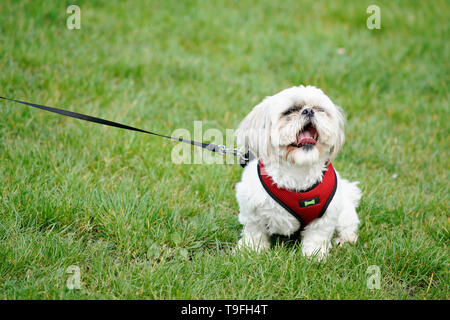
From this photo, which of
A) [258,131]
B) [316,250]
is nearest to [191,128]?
[258,131]

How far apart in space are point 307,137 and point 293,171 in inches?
11.5

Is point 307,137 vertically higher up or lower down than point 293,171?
higher up

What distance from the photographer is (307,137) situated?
2.60 meters

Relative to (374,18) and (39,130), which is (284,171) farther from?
(374,18)

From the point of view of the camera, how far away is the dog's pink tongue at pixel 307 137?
2588 mm

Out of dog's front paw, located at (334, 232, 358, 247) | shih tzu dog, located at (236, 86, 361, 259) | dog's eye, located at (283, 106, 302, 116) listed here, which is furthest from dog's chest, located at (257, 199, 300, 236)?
dog's eye, located at (283, 106, 302, 116)

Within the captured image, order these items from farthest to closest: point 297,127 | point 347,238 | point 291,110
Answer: point 347,238 < point 291,110 < point 297,127

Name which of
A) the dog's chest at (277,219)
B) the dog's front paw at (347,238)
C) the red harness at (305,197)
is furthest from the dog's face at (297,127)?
the dog's front paw at (347,238)

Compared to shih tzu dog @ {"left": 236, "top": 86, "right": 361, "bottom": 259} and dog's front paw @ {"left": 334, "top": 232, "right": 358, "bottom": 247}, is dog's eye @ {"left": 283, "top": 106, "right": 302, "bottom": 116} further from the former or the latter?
dog's front paw @ {"left": 334, "top": 232, "right": 358, "bottom": 247}

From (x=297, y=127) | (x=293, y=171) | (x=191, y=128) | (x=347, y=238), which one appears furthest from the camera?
(x=191, y=128)

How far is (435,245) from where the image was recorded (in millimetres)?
3104

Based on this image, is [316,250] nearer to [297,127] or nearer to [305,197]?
[305,197]

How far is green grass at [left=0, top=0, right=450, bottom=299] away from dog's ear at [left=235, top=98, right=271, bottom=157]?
781 mm
